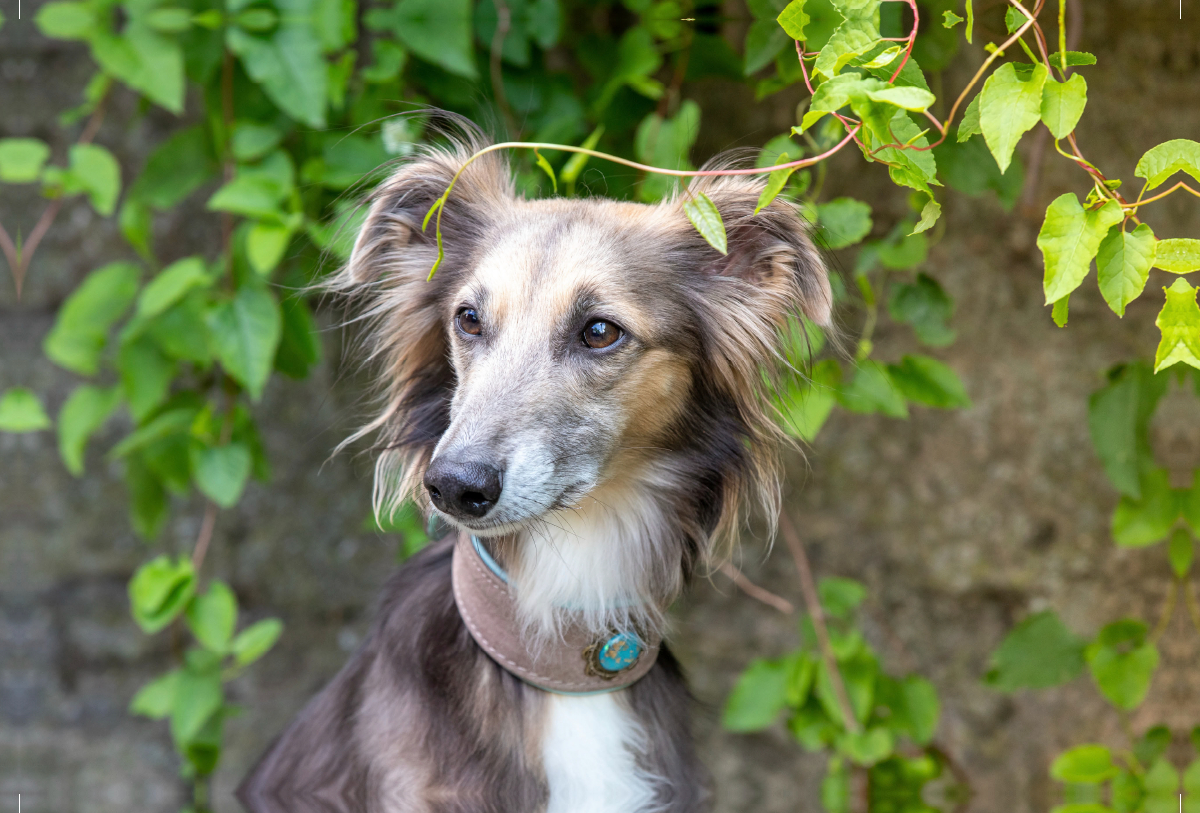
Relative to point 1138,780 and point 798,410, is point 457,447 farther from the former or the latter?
point 1138,780

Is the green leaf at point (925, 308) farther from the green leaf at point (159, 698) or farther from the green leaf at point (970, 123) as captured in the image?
the green leaf at point (159, 698)

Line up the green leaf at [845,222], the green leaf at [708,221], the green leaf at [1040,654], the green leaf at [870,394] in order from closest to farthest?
the green leaf at [708,221]
the green leaf at [845,222]
the green leaf at [870,394]
the green leaf at [1040,654]

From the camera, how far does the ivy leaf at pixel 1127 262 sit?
1.33 m

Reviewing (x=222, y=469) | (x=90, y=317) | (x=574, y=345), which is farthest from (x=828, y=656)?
(x=90, y=317)

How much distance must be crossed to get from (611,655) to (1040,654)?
1304mm

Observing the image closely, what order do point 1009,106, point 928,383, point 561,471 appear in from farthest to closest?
point 928,383 < point 561,471 < point 1009,106

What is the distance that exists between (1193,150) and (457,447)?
115 centimetres

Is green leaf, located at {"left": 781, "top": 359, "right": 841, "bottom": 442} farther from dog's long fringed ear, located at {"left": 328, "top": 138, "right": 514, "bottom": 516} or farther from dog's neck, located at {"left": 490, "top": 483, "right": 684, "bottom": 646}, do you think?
dog's long fringed ear, located at {"left": 328, "top": 138, "right": 514, "bottom": 516}

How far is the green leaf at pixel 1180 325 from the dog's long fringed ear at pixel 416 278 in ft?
4.14

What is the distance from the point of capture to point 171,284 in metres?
2.51

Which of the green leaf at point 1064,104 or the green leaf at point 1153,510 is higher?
the green leaf at point 1064,104

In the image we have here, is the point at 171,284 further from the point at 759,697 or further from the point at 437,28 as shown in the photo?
the point at 759,697

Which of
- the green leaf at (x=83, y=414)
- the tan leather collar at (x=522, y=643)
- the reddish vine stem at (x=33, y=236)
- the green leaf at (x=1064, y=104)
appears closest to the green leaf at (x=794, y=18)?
the green leaf at (x=1064, y=104)

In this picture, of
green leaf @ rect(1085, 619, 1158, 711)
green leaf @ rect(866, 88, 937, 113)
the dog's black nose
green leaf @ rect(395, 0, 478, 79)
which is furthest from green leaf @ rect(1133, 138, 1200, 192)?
green leaf @ rect(395, 0, 478, 79)
